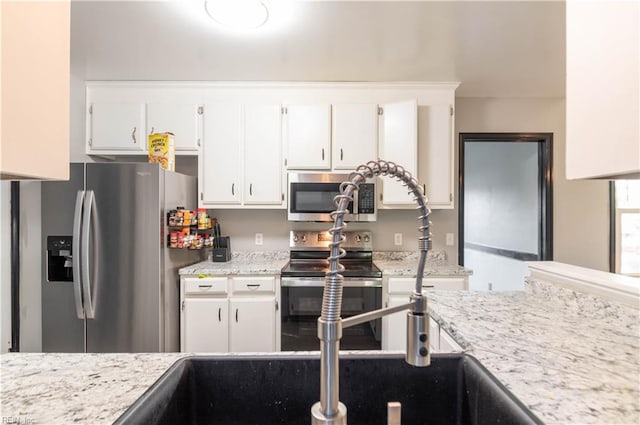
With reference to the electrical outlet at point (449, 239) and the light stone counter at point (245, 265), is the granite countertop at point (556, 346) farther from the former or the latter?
the electrical outlet at point (449, 239)

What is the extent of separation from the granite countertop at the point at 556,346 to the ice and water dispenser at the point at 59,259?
2282 mm

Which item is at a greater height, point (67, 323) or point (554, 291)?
point (554, 291)

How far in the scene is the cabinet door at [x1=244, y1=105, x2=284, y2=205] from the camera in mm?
2678

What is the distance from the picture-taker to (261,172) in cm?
268

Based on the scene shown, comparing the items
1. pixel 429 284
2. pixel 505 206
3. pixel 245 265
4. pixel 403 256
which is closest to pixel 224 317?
pixel 245 265

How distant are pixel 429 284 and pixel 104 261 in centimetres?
230

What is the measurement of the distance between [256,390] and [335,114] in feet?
7.42

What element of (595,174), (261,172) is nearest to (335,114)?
(261,172)

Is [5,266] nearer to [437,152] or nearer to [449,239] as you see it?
[437,152]

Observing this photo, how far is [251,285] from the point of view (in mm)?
2379

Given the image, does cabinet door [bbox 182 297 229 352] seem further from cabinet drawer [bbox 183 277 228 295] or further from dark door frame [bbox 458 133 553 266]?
dark door frame [bbox 458 133 553 266]

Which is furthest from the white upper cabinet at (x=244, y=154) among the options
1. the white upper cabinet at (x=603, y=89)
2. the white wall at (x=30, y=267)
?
the white upper cabinet at (x=603, y=89)

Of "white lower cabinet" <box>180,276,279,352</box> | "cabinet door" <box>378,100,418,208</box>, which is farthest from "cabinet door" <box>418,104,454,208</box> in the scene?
"white lower cabinet" <box>180,276,279,352</box>

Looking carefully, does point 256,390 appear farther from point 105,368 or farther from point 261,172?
point 261,172
